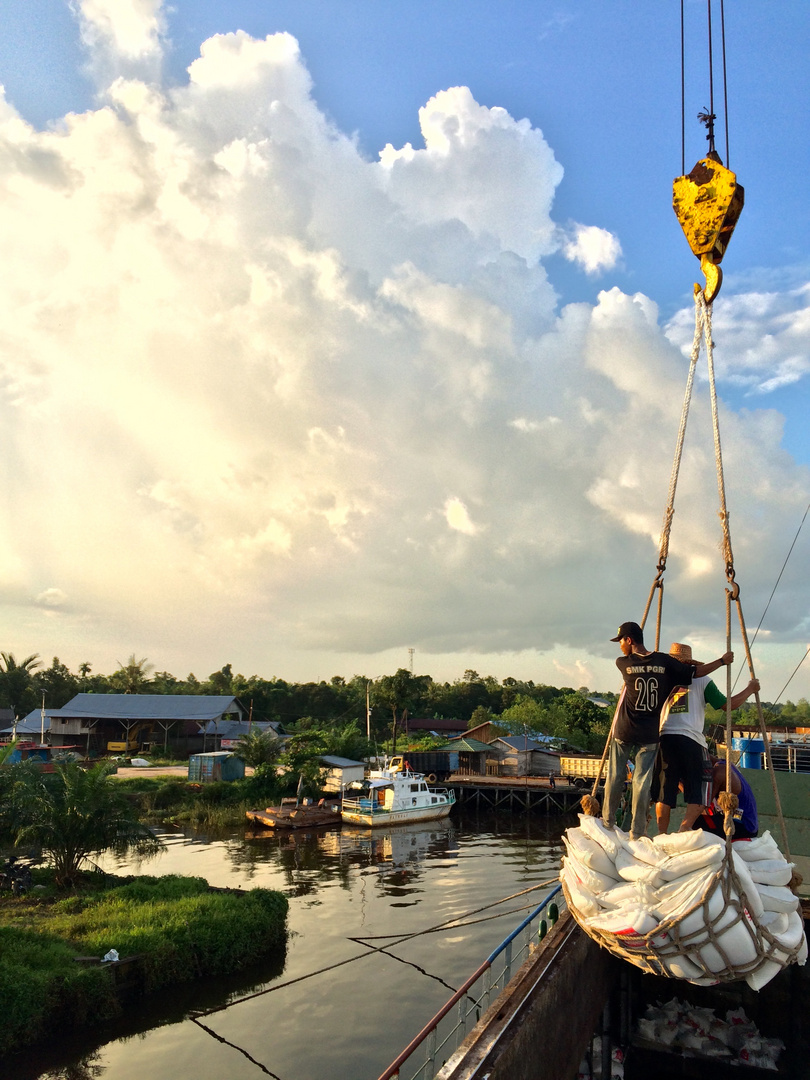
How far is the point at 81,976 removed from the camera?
13938mm

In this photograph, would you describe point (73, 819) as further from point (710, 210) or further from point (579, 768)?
point (579, 768)

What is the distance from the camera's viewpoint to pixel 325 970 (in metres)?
11.8

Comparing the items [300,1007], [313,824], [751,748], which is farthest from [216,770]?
[751,748]

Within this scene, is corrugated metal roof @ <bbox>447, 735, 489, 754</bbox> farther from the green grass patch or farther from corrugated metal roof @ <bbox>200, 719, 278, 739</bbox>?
corrugated metal roof @ <bbox>200, 719, 278, 739</bbox>

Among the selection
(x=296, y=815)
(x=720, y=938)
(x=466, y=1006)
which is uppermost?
(x=720, y=938)

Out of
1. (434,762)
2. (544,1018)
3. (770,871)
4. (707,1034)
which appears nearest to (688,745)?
(770,871)

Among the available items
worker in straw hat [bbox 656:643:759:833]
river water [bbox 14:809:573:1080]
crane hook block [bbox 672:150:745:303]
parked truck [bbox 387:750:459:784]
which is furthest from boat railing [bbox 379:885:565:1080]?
parked truck [bbox 387:750:459:784]

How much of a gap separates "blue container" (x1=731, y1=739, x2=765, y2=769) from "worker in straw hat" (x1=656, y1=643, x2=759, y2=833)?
30.3 ft

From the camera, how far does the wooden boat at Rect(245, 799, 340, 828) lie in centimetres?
3809

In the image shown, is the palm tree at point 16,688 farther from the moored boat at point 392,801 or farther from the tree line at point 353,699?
the moored boat at point 392,801

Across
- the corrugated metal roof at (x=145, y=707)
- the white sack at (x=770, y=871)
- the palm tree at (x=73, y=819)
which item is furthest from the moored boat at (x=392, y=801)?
the white sack at (x=770, y=871)

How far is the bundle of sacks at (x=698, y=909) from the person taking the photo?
19.4 ft

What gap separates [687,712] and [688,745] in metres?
0.33

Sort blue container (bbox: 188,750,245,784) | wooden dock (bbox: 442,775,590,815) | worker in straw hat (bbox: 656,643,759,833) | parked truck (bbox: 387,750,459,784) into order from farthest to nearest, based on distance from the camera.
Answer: parked truck (bbox: 387,750,459,784) < blue container (bbox: 188,750,245,784) < wooden dock (bbox: 442,775,590,815) < worker in straw hat (bbox: 656,643,759,833)
